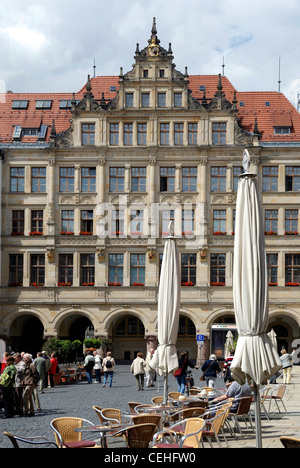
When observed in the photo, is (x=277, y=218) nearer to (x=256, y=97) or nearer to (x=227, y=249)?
(x=227, y=249)

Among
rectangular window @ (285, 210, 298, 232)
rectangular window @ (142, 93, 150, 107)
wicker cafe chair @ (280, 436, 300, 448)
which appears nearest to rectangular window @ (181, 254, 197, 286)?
rectangular window @ (285, 210, 298, 232)

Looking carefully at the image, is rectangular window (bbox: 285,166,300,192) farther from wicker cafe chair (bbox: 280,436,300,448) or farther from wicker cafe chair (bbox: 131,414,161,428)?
wicker cafe chair (bbox: 280,436,300,448)

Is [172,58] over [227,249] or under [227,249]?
over

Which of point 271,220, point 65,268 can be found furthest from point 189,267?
point 65,268

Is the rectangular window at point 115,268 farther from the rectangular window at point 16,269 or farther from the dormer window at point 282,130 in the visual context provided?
the dormer window at point 282,130

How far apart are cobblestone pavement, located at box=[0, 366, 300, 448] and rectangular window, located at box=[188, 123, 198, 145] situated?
16.6m

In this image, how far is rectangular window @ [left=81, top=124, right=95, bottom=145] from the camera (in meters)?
48.2

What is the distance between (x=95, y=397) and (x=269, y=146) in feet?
86.7

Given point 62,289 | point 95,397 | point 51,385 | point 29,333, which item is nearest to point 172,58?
point 62,289

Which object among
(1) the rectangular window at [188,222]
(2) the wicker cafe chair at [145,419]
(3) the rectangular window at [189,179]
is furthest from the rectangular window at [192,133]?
(2) the wicker cafe chair at [145,419]

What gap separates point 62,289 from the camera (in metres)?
47.5

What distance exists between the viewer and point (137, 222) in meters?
47.7

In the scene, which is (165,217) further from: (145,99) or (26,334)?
(26,334)

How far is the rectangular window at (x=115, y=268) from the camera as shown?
4750 cm
